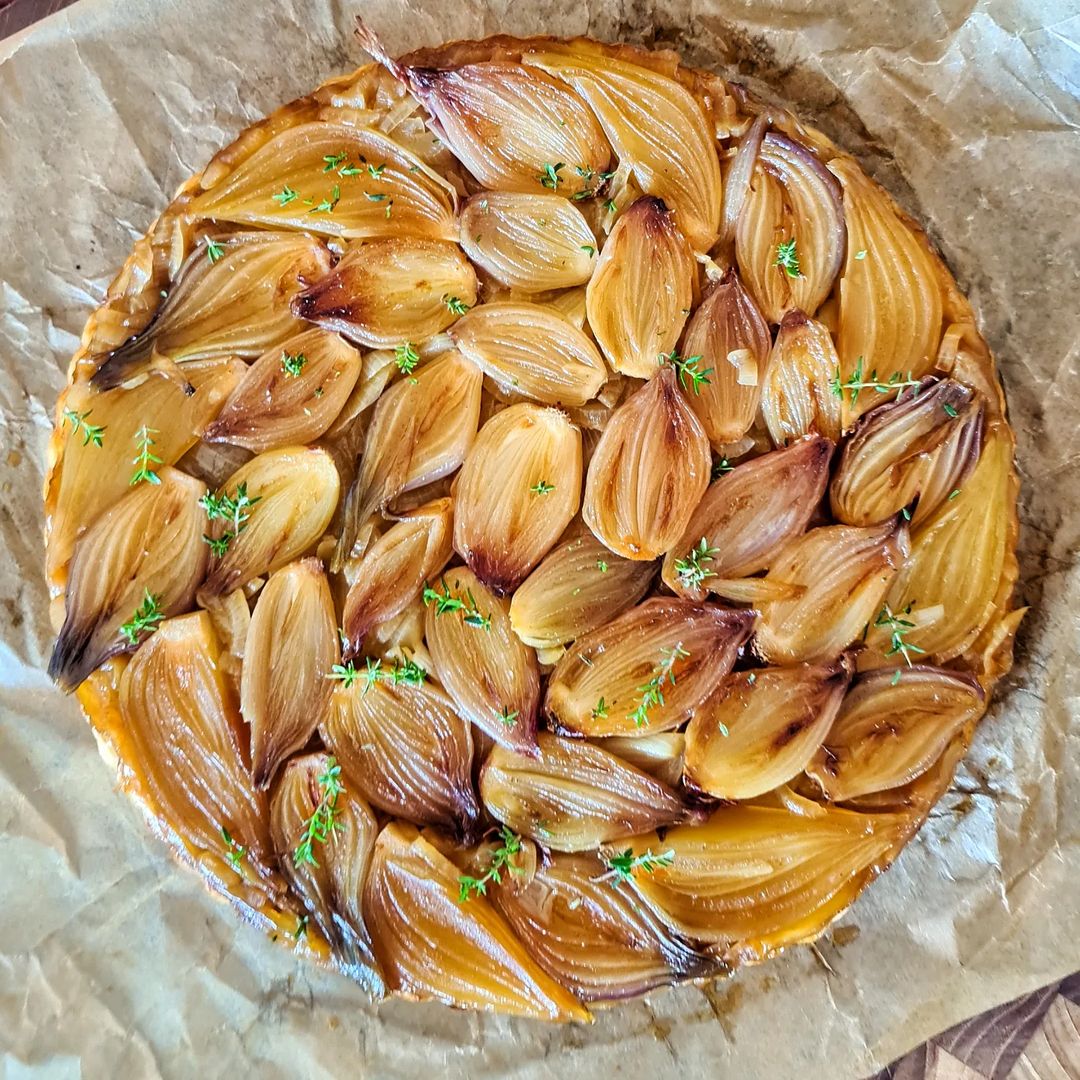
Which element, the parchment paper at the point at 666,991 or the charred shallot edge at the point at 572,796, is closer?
the charred shallot edge at the point at 572,796

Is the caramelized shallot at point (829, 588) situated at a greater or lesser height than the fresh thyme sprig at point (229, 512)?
greater

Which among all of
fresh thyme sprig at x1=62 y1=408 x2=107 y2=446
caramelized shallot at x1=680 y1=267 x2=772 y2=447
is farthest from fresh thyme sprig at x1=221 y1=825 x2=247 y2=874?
caramelized shallot at x1=680 y1=267 x2=772 y2=447

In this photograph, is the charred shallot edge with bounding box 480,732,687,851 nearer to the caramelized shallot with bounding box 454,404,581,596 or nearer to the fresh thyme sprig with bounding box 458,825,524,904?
the fresh thyme sprig with bounding box 458,825,524,904

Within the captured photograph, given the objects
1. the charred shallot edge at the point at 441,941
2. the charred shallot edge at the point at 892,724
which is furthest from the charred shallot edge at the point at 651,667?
the charred shallot edge at the point at 441,941

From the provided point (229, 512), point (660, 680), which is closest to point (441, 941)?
point (660, 680)

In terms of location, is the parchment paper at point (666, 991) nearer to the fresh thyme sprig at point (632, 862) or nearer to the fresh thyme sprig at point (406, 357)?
the fresh thyme sprig at point (632, 862)

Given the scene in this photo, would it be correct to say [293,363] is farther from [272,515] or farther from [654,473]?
[654,473]

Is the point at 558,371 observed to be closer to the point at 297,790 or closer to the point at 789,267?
the point at 789,267
